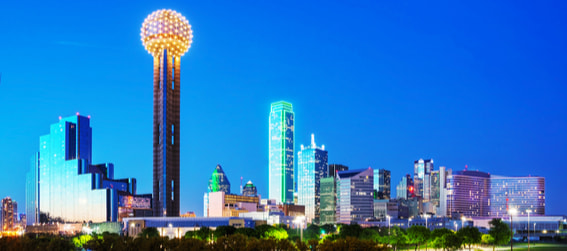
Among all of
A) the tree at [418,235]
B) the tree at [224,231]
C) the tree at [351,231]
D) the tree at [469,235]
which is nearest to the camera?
the tree at [418,235]

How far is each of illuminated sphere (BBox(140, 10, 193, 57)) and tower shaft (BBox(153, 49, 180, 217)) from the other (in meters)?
2.28

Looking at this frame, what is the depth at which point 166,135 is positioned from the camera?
180500 millimetres

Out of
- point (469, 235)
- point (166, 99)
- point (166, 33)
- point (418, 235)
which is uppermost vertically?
point (166, 33)

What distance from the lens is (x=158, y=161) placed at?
180875 mm

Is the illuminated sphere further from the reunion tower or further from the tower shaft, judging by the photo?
the tower shaft

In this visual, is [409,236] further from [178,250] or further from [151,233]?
[151,233]

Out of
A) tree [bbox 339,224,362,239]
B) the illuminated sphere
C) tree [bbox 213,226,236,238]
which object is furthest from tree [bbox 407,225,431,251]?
the illuminated sphere

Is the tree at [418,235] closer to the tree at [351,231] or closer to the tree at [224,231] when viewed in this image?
the tree at [351,231]

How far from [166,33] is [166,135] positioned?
3258cm

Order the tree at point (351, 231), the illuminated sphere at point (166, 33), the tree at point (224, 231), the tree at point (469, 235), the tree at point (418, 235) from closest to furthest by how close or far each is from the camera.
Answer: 1. the tree at point (418, 235)
2. the tree at point (469, 235)
3. the tree at point (351, 231)
4. the tree at point (224, 231)
5. the illuminated sphere at point (166, 33)

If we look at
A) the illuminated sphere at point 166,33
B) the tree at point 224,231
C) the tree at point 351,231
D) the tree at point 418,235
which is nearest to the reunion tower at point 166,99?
the illuminated sphere at point 166,33

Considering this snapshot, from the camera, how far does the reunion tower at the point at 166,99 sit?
592ft

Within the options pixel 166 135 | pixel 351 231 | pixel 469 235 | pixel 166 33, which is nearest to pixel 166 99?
pixel 166 135

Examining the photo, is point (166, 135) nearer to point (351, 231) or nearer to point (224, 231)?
point (224, 231)
